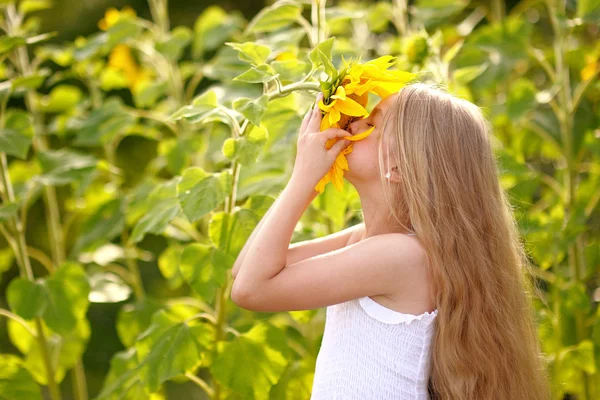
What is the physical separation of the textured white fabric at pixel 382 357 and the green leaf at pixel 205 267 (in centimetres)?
28

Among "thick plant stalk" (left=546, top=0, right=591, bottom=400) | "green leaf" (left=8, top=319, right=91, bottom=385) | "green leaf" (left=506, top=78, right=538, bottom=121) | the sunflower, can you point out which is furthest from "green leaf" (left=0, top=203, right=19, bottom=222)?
"thick plant stalk" (left=546, top=0, right=591, bottom=400)

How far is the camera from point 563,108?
1872 millimetres

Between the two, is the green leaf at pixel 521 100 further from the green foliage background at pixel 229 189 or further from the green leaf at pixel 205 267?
the green leaf at pixel 205 267

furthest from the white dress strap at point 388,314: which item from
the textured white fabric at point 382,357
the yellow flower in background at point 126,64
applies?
the yellow flower in background at point 126,64

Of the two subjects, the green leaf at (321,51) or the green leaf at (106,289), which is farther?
the green leaf at (106,289)

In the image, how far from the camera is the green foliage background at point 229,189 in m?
1.44

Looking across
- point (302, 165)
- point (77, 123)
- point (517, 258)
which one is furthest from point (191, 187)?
point (77, 123)

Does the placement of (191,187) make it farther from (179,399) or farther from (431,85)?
(179,399)

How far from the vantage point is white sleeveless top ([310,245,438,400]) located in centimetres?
124

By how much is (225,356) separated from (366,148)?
53 centimetres

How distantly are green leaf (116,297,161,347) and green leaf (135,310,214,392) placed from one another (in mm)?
367

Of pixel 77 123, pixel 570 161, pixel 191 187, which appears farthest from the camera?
pixel 77 123

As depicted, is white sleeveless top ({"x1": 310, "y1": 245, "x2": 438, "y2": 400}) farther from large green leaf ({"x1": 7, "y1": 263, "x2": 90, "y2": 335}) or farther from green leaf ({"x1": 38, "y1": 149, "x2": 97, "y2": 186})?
green leaf ({"x1": 38, "y1": 149, "x2": 97, "y2": 186})

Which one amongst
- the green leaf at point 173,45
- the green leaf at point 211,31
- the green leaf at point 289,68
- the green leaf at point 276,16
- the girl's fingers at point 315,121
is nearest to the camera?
the girl's fingers at point 315,121
